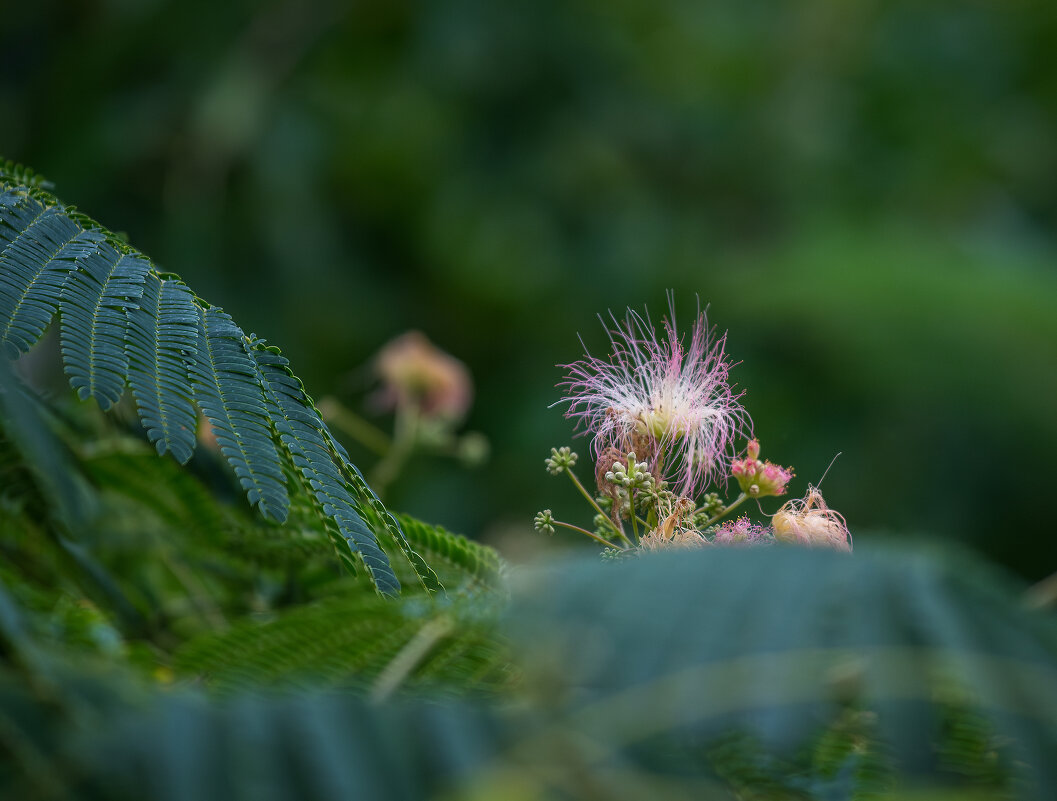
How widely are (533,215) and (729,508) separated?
13.5 ft

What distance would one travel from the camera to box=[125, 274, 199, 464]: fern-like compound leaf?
50 cm

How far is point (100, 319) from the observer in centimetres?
54

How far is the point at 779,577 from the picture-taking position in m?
0.31

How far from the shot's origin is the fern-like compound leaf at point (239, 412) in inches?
20.2

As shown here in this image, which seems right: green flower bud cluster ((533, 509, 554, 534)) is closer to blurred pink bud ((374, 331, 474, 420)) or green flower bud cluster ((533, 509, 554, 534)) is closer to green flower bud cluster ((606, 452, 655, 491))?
green flower bud cluster ((606, 452, 655, 491))

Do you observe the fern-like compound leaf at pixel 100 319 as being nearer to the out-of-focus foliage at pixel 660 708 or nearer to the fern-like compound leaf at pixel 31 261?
the fern-like compound leaf at pixel 31 261

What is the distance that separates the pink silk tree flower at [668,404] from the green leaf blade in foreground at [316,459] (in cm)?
19

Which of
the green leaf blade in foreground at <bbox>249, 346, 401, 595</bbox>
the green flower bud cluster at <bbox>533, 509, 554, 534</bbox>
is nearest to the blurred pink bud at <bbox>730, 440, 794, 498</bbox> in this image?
the green flower bud cluster at <bbox>533, 509, 554, 534</bbox>

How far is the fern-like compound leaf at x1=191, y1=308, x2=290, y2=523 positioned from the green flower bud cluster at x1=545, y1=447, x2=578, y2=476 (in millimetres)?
194

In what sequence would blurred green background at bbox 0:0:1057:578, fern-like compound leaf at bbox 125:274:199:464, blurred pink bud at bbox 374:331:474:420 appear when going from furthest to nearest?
blurred green background at bbox 0:0:1057:578 → blurred pink bud at bbox 374:331:474:420 → fern-like compound leaf at bbox 125:274:199:464

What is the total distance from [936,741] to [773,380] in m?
4.23

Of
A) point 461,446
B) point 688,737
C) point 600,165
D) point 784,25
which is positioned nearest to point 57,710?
point 688,737

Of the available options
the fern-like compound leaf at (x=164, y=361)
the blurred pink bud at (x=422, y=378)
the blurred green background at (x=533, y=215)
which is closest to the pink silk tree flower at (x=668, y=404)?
the fern-like compound leaf at (x=164, y=361)

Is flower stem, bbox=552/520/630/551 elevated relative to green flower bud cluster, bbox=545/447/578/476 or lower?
lower
